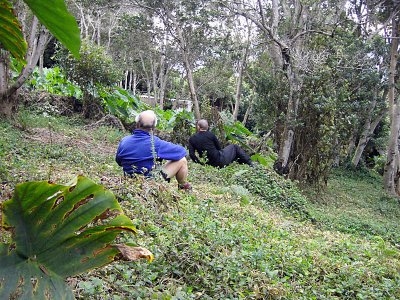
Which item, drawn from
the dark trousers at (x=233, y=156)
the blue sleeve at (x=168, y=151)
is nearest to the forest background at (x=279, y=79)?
the dark trousers at (x=233, y=156)

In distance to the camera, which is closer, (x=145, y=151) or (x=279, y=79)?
(x=145, y=151)

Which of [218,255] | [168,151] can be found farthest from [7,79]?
[218,255]

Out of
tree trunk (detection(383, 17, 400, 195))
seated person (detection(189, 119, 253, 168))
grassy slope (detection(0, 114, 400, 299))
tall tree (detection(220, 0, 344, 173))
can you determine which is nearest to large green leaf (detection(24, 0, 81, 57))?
grassy slope (detection(0, 114, 400, 299))

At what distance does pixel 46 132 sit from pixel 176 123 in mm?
3945

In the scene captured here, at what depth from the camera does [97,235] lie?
1.45 metres

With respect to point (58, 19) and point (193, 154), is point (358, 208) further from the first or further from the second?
point (58, 19)

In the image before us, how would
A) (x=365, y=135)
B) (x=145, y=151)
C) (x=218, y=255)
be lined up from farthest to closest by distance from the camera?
(x=365, y=135) < (x=145, y=151) < (x=218, y=255)

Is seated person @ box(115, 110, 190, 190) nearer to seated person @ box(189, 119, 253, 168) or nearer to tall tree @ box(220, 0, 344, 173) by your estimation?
seated person @ box(189, 119, 253, 168)

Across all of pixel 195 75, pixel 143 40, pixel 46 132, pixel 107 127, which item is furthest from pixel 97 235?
pixel 195 75

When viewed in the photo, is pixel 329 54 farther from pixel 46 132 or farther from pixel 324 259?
pixel 324 259

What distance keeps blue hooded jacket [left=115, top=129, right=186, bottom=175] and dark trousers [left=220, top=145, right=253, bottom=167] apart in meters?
4.41

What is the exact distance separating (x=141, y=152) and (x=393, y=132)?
11178mm

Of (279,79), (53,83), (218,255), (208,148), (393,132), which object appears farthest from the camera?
(53,83)

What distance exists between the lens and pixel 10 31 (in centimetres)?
144
